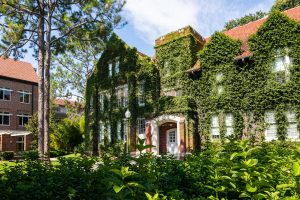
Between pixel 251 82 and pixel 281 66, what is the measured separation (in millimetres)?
2243

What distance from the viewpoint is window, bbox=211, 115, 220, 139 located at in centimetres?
2254

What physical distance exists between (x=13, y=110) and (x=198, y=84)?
31.0m

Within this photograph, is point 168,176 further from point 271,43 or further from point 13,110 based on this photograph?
point 13,110

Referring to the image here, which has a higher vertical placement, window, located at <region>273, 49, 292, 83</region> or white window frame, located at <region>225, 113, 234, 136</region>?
window, located at <region>273, 49, 292, 83</region>

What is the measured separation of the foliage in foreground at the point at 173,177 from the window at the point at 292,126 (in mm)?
16550

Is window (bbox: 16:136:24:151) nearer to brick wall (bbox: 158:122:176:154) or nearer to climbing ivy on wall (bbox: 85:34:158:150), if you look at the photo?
climbing ivy on wall (bbox: 85:34:158:150)

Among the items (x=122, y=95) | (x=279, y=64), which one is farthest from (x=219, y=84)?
(x=122, y=95)

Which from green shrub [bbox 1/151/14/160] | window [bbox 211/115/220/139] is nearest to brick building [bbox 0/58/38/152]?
green shrub [bbox 1/151/14/160]

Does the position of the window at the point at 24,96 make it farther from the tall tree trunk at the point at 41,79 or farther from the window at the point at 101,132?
the tall tree trunk at the point at 41,79

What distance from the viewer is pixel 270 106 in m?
20.0

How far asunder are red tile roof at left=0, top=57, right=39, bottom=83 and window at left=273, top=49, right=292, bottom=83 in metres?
37.8

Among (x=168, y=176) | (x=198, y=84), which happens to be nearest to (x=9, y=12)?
(x=198, y=84)

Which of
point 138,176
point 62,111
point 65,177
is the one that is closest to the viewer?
point 138,176

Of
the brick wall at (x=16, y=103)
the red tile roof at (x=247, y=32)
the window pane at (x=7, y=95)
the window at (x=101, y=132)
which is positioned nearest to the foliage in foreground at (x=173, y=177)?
the red tile roof at (x=247, y=32)
